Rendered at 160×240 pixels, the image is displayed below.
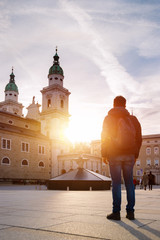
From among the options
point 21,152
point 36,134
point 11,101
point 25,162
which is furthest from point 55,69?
point 25,162

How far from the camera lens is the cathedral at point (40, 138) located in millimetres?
44334

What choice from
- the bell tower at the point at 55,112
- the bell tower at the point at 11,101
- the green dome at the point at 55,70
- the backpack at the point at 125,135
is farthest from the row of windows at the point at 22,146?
the backpack at the point at 125,135

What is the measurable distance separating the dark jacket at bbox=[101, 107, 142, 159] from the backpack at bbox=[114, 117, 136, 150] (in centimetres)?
6

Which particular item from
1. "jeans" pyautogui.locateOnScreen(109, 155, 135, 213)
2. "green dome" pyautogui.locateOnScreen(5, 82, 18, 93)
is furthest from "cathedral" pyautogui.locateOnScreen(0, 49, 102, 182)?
"jeans" pyautogui.locateOnScreen(109, 155, 135, 213)

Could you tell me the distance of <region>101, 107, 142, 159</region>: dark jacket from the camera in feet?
13.9

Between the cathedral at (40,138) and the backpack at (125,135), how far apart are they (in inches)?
1575

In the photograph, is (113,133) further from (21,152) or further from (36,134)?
(36,134)

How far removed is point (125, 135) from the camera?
4.22 m

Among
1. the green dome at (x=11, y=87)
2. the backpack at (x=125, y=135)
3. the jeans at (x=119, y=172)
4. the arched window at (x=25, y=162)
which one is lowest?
the arched window at (x=25, y=162)

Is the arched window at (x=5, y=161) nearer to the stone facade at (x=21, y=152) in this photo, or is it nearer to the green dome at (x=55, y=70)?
the stone facade at (x=21, y=152)

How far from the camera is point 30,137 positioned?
49.2m

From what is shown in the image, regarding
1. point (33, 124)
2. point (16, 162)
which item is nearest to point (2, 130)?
point (16, 162)

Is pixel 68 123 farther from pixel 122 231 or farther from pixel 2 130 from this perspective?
pixel 122 231

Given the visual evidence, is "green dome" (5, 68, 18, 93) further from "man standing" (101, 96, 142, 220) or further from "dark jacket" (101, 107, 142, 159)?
"man standing" (101, 96, 142, 220)
